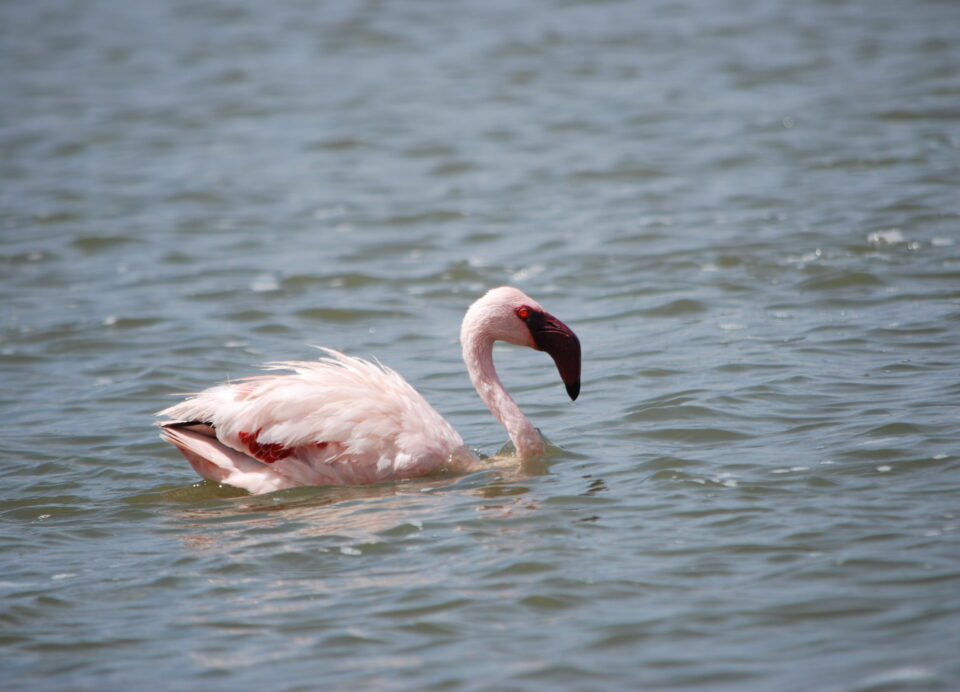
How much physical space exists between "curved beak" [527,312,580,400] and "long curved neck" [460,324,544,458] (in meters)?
0.34

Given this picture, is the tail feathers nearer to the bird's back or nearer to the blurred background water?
the bird's back

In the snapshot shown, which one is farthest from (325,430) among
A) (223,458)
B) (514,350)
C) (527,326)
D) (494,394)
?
(514,350)

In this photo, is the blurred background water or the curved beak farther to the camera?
the curved beak

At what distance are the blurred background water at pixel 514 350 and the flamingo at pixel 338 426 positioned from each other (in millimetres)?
197

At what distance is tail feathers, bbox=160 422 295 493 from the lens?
7188mm

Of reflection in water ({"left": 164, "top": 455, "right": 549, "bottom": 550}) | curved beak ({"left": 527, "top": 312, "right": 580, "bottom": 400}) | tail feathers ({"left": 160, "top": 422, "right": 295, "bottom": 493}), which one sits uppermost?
curved beak ({"left": 527, "top": 312, "right": 580, "bottom": 400})

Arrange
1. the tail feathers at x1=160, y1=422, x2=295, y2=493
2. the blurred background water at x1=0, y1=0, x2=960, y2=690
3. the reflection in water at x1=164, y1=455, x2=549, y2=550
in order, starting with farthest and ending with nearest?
the tail feathers at x1=160, y1=422, x2=295, y2=493 → the reflection in water at x1=164, y1=455, x2=549, y2=550 → the blurred background water at x1=0, y1=0, x2=960, y2=690

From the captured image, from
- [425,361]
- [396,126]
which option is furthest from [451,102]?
[425,361]

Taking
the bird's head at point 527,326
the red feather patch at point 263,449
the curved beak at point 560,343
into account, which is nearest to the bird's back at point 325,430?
the red feather patch at point 263,449

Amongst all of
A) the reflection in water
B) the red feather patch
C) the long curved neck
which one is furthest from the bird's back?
the long curved neck

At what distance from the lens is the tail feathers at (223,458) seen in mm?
7188

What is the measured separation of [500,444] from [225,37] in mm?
18774

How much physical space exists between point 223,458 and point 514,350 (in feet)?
12.8

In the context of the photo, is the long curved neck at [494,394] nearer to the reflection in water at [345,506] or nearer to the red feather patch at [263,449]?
the reflection in water at [345,506]
